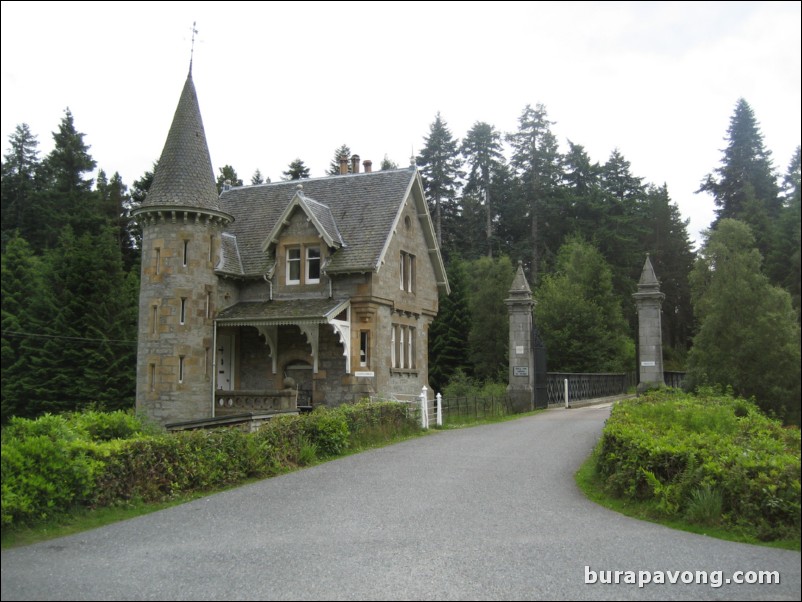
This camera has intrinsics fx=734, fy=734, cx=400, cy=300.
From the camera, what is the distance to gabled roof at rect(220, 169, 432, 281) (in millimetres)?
26406

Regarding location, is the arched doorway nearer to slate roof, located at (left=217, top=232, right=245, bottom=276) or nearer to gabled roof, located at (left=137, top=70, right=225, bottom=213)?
slate roof, located at (left=217, top=232, right=245, bottom=276)

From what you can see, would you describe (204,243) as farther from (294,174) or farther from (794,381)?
(294,174)

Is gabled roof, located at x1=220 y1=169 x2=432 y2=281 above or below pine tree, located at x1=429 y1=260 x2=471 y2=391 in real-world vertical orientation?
above

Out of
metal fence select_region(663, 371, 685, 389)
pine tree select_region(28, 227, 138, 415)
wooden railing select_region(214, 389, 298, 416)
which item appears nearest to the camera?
wooden railing select_region(214, 389, 298, 416)

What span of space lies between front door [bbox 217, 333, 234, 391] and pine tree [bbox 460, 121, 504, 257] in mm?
41975

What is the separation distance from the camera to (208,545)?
8.70m

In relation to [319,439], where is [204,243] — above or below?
above

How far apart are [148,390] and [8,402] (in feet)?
59.3

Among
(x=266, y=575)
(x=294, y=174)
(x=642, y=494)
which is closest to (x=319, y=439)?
(x=642, y=494)

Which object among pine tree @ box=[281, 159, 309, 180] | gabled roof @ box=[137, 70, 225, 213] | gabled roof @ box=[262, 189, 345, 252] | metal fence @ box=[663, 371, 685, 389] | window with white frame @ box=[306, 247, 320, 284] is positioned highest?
pine tree @ box=[281, 159, 309, 180]

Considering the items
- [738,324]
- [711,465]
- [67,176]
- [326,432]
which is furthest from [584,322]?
[711,465]

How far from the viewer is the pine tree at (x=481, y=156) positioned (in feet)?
220

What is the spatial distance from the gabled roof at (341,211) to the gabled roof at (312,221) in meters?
0.05

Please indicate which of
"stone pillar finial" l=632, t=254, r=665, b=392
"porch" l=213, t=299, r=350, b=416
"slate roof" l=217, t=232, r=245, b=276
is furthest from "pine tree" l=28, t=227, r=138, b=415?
"stone pillar finial" l=632, t=254, r=665, b=392
